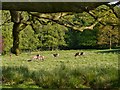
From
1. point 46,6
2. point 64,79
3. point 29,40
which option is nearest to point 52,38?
point 29,40

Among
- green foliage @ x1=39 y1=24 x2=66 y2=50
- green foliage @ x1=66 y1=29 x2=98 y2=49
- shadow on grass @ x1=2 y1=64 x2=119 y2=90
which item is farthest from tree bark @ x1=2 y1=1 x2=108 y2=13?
green foliage @ x1=66 y1=29 x2=98 y2=49

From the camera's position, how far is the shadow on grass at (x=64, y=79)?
11.8 metres

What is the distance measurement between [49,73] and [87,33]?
2313 inches

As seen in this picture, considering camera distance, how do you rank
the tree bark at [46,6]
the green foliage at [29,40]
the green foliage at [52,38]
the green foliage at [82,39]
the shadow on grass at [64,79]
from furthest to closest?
the green foliage at [82,39], the green foliage at [52,38], the green foliage at [29,40], the shadow on grass at [64,79], the tree bark at [46,6]

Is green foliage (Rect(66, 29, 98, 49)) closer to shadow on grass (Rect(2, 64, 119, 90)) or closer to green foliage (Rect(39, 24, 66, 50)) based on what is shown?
green foliage (Rect(39, 24, 66, 50))

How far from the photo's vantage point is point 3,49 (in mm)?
47281

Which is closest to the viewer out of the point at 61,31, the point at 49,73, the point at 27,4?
the point at 27,4

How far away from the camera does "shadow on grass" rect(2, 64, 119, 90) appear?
466 inches

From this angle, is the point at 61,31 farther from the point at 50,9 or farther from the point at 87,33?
the point at 50,9

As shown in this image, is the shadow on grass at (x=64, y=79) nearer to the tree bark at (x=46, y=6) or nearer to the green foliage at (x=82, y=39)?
the tree bark at (x=46, y=6)

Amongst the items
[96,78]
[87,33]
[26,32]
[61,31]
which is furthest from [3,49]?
[96,78]

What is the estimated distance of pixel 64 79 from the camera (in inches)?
479

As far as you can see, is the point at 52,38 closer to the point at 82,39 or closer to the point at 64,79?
the point at 82,39

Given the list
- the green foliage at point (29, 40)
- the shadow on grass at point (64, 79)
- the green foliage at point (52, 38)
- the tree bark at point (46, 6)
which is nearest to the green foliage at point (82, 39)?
the green foliage at point (52, 38)
